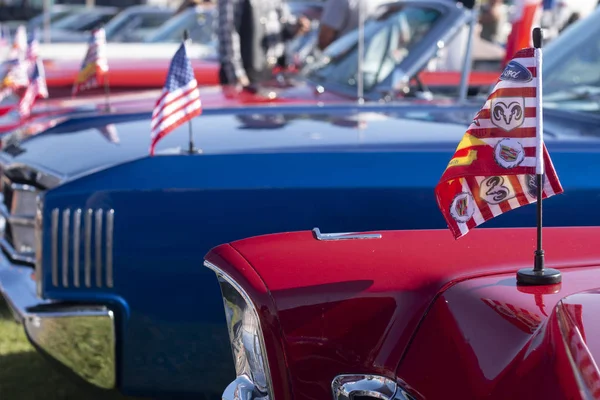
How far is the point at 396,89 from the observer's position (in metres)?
4.81

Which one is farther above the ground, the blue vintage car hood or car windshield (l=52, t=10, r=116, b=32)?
the blue vintage car hood

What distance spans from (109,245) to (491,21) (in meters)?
5.77

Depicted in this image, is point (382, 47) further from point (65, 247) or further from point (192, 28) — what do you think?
point (192, 28)

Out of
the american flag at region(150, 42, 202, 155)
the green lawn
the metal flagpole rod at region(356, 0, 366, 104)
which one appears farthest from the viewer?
the metal flagpole rod at region(356, 0, 366, 104)

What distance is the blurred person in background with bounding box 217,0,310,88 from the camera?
6609 mm

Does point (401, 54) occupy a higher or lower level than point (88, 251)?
higher

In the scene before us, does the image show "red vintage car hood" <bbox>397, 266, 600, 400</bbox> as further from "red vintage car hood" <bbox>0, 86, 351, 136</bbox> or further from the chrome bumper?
"red vintage car hood" <bbox>0, 86, 351, 136</bbox>

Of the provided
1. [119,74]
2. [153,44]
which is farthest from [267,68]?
[153,44]

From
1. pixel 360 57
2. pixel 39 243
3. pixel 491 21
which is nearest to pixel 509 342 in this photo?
pixel 39 243

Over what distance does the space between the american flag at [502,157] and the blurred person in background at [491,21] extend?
6.28m

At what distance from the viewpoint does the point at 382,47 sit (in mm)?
5090

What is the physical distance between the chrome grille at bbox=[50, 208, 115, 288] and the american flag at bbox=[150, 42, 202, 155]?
0.36 m

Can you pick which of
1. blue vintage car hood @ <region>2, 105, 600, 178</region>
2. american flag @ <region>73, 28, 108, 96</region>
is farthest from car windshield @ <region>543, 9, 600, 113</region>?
american flag @ <region>73, 28, 108, 96</region>

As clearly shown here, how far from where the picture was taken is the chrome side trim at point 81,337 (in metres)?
2.63
